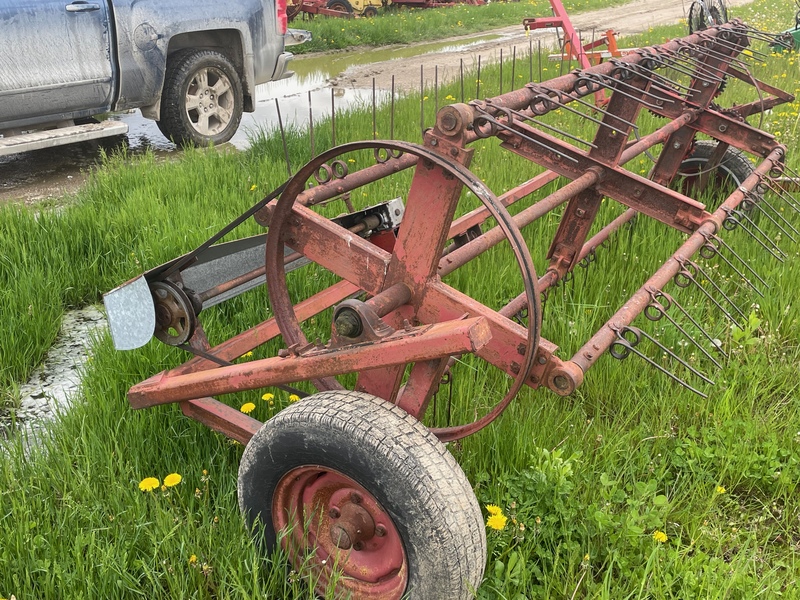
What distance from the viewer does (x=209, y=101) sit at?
6.31m

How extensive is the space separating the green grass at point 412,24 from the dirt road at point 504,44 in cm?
50

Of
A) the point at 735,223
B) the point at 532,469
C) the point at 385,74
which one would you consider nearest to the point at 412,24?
the point at 385,74

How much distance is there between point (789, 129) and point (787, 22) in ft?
26.5

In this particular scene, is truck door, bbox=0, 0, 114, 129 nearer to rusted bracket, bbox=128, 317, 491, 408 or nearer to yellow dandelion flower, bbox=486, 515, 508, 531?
rusted bracket, bbox=128, 317, 491, 408

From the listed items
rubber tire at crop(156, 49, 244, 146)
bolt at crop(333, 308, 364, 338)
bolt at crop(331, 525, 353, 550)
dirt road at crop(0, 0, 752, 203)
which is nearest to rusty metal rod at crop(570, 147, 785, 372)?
bolt at crop(333, 308, 364, 338)

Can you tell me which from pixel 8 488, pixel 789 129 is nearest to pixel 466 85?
pixel 789 129

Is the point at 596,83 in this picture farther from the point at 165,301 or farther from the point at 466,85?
the point at 466,85

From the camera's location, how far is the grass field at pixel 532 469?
190 centimetres

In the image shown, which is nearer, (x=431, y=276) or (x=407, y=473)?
(x=407, y=473)

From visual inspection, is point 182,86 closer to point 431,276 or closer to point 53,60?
point 53,60

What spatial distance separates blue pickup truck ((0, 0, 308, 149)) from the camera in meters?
4.93

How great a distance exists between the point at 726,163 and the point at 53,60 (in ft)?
15.0

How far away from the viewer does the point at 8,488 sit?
7.18ft

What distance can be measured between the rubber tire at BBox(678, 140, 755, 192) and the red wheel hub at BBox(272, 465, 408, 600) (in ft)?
10.2
